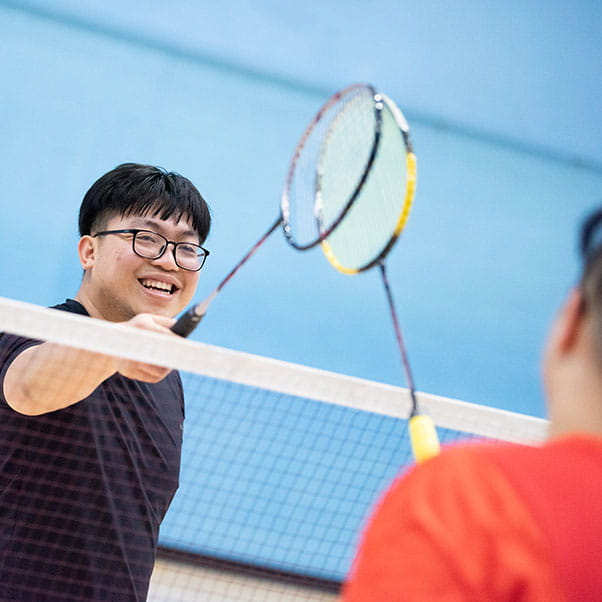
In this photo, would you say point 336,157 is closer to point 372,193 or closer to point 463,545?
point 372,193

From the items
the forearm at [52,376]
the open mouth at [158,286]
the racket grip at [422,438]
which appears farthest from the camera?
the open mouth at [158,286]

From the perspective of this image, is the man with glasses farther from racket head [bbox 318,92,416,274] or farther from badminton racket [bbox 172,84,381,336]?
racket head [bbox 318,92,416,274]

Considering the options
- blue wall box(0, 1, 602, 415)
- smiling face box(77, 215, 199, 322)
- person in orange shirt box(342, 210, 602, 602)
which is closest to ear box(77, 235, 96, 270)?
smiling face box(77, 215, 199, 322)

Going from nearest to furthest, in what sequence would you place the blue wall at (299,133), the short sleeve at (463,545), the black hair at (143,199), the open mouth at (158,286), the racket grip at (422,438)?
1. the short sleeve at (463,545)
2. the racket grip at (422,438)
3. the open mouth at (158,286)
4. the black hair at (143,199)
5. the blue wall at (299,133)

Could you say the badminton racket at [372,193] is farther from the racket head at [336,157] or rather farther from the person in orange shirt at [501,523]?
the person in orange shirt at [501,523]

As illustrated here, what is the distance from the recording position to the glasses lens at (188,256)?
1.91 meters

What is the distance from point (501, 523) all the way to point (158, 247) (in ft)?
4.82

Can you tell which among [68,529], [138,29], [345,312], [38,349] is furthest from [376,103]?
[138,29]

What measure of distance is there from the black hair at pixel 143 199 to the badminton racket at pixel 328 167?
0.67ft

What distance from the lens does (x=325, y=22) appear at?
13.2 feet

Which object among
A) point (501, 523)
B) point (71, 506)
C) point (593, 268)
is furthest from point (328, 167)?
point (501, 523)

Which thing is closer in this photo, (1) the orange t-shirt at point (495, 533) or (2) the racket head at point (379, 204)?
(1) the orange t-shirt at point (495, 533)

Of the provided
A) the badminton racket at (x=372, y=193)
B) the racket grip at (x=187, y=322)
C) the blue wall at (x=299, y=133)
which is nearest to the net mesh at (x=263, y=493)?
the blue wall at (x=299, y=133)

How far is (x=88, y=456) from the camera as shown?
5.23 ft
